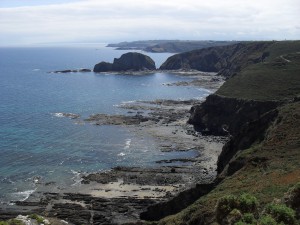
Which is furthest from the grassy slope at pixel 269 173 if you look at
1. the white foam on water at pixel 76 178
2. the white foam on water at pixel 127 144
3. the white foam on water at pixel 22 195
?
the white foam on water at pixel 127 144

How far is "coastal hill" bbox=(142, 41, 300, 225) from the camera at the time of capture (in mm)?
29297

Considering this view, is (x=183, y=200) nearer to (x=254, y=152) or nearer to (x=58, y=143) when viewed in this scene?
(x=254, y=152)

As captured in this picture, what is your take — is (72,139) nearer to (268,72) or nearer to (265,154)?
(265,154)

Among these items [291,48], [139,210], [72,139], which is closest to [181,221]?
[139,210]

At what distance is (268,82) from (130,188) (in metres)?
69.4

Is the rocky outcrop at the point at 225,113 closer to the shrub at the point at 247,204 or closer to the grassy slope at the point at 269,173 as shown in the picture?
the grassy slope at the point at 269,173

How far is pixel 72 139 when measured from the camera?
101 meters

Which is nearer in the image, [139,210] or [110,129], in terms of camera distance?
[139,210]

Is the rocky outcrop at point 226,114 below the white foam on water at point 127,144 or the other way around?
the other way around

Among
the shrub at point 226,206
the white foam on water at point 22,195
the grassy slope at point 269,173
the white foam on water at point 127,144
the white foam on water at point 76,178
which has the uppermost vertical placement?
the shrub at point 226,206

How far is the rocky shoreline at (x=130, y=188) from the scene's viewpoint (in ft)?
203

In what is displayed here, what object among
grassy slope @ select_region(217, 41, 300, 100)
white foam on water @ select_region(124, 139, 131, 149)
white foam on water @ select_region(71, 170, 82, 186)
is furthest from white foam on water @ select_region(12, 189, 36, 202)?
grassy slope @ select_region(217, 41, 300, 100)

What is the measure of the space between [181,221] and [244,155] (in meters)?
21.8

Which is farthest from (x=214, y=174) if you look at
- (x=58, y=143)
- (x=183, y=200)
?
(x=58, y=143)
